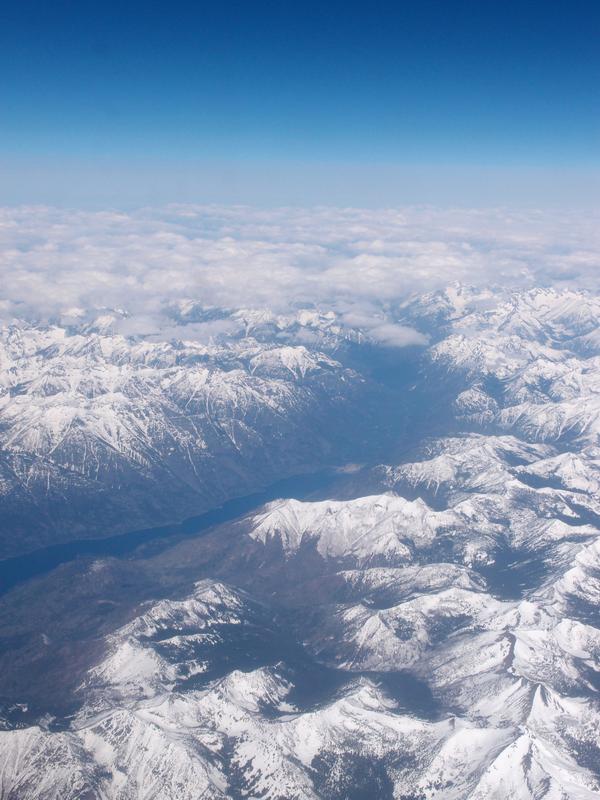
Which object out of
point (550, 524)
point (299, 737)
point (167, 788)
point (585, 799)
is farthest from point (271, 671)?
point (550, 524)

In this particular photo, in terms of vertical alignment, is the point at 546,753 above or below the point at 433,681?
above

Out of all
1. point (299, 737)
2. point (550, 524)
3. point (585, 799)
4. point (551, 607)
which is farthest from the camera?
point (550, 524)

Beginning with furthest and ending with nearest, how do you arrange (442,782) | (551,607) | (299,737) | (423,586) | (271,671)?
(423,586) → (551,607) → (271,671) → (299,737) → (442,782)

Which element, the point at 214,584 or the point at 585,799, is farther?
the point at 214,584

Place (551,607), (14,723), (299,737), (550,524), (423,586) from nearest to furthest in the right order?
(299,737) → (14,723) → (551,607) → (423,586) → (550,524)

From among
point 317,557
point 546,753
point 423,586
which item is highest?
point 546,753

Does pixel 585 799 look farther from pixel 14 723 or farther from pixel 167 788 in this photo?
pixel 14 723

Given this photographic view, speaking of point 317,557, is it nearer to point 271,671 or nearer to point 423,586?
point 423,586

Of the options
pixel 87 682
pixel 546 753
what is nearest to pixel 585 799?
pixel 546 753

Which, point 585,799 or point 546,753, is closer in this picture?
point 585,799

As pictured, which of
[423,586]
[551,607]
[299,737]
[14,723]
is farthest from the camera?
[423,586]
